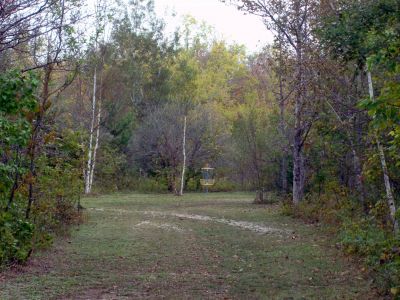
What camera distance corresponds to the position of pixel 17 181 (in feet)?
36.6

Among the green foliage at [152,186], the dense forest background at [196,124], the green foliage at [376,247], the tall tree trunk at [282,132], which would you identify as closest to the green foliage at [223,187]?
the dense forest background at [196,124]

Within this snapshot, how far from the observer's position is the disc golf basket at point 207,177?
42938 mm

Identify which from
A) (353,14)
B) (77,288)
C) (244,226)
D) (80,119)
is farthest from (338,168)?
(80,119)

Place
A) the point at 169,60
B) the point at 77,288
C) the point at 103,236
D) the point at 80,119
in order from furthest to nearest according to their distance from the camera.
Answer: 1. the point at 169,60
2. the point at 80,119
3. the point at 103,236
4. the point at 77,288

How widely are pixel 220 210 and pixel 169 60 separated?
3169cm

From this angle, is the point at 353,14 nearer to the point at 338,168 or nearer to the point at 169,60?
the point at 338,168

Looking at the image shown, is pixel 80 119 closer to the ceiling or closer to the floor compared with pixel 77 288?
closer to the ceiling

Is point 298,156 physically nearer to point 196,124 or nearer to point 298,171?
point 298,171

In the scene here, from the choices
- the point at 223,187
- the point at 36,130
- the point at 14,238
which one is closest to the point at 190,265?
the point at 14,238

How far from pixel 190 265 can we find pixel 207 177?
31.3 meters

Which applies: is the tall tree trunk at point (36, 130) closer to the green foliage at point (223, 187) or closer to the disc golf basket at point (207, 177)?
the disc golf basket at point (207, 177)

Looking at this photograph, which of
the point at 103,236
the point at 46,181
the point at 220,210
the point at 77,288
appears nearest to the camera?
the point at 77,288

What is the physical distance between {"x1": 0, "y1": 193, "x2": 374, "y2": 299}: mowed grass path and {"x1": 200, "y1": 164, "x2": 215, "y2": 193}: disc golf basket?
2266 centimetres

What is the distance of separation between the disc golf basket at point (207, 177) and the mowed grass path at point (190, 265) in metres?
22.7
